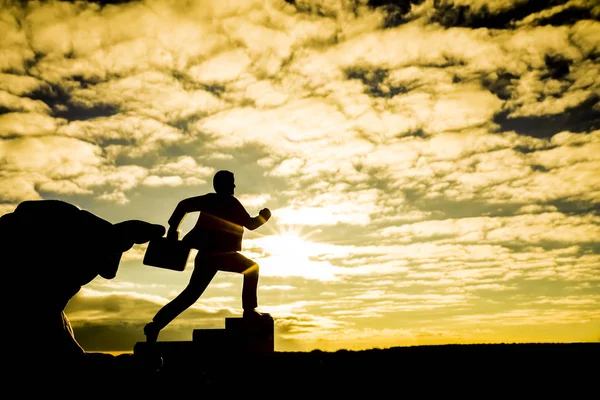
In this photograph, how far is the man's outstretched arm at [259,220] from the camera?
859cm

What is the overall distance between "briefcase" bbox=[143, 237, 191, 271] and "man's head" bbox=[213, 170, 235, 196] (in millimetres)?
1596

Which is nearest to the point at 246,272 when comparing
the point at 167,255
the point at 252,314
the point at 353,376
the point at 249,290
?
the point at 249,290

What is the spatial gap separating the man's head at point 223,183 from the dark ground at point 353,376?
8.85 feet

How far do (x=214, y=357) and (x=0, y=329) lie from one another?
17.7ft

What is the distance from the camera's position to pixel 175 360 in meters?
8.09

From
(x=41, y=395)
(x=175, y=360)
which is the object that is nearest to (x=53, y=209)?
(x=41, y=395)

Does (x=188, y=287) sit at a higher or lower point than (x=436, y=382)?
higher

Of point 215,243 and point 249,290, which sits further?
point 249,290

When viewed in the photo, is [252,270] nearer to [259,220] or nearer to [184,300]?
[259,220]

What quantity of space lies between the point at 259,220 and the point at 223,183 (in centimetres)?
89

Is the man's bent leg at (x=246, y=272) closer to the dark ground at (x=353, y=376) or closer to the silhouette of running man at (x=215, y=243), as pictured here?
the silhouette of running man at (x=215, y=243)

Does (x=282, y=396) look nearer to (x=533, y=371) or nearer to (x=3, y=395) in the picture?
(x=3, y=395)

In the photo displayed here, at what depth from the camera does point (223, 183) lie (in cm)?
845

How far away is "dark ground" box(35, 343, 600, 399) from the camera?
3.51 metres
